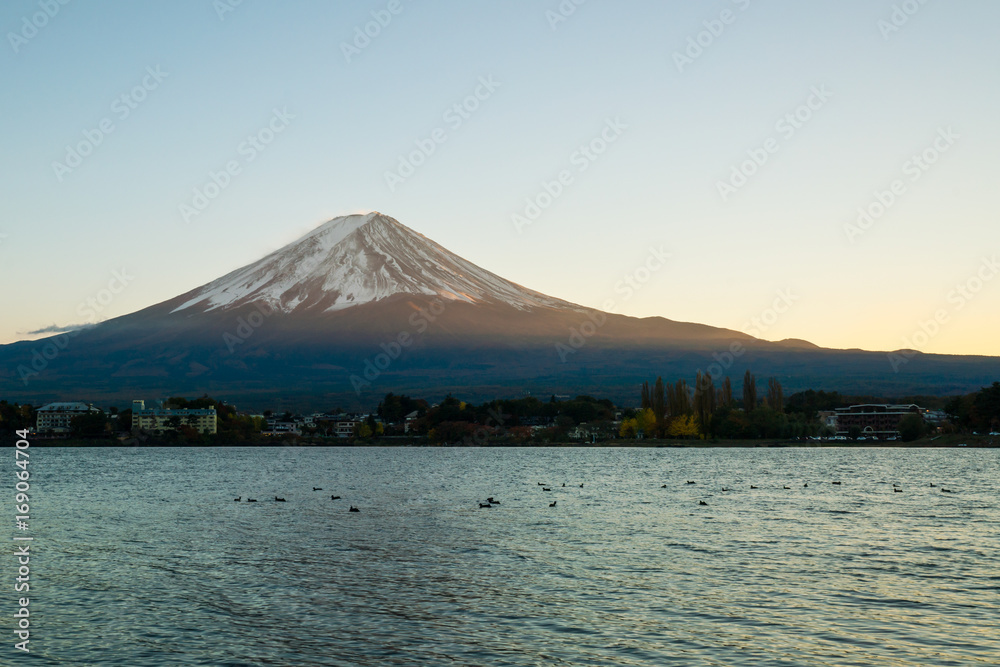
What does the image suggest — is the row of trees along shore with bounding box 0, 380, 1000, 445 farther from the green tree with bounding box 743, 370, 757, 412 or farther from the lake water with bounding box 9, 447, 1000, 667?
the lake water with bounding box 9, 447, 1000, 667

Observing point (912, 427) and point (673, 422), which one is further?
point (673, 422)

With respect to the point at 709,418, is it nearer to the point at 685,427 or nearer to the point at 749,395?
the point at 685,427

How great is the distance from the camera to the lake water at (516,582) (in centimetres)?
1930

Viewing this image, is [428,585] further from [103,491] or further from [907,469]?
[907,469]

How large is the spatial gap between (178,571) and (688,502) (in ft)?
106

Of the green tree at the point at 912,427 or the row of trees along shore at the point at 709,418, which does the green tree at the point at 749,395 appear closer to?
the row of trees along shore at the point at 709,418

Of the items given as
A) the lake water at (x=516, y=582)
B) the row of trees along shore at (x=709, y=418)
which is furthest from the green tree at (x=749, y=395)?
the lake water at (x=516, y=582)

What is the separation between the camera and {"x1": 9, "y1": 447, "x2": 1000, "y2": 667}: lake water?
19297mm

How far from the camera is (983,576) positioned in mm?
27094

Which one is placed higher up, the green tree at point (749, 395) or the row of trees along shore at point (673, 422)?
the green tree at point (749, 395)

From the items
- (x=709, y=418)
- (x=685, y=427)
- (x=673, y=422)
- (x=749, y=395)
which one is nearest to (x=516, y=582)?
(x=709, y=418)

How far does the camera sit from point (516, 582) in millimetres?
26609

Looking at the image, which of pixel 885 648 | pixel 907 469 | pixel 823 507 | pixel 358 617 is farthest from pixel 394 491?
pixel 907 469

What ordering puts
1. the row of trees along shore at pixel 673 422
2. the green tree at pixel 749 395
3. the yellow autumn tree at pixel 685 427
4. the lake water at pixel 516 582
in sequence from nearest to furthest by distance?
the lake water at pixel 516 582 < the row of trees along shore at pixel 673 422 < the yellow autumn tree at pixel 685 427 < the green tree at pixel 749 395
